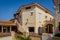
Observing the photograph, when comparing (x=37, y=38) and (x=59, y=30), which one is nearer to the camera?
(x=59, y=30)

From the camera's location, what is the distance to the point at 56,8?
88.0ft

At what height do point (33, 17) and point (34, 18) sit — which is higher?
point (33, 17)

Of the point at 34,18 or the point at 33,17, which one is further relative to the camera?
the point at 33,17

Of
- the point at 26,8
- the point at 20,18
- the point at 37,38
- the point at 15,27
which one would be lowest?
the point at 37,38

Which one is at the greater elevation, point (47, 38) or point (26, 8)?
point (26, 8)

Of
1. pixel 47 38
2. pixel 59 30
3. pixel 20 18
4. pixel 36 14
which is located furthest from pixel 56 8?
pixel 20 18

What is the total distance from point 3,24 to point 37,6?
10398 mm

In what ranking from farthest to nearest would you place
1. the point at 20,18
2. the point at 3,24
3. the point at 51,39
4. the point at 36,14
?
the point at 20,18 → the point at 36,14 → the point at 3,24 → the point at 51,39

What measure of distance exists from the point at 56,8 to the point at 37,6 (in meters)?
11.6

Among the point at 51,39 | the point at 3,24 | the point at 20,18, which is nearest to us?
the point at 51,39

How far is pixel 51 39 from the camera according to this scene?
25.6 metres

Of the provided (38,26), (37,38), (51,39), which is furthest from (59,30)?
(38,26)

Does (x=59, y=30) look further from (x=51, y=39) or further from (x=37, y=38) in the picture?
(x=37, y=38)

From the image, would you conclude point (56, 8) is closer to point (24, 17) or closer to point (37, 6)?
point (37, 6)
